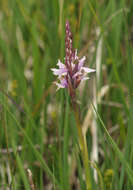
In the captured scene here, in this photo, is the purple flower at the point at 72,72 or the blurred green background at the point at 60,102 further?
the blurred green background at the point at 60,102

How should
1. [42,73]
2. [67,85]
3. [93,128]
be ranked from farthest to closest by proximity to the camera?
[42,73] < [93,128] < [67,85]

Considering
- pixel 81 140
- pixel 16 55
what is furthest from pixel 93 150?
pixel 16 55

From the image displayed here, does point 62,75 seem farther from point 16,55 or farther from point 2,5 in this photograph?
point 2,5

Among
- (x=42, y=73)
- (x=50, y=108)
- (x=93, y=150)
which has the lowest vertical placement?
(x=93, y=150)

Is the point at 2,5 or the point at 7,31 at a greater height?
the point at 2,5

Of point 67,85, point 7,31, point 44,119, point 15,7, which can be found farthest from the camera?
point 7,31

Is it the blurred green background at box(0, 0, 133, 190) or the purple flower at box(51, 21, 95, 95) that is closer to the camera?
the purple flower at box(51, 21, 95, 95)

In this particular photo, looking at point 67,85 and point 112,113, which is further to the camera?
point 112,113

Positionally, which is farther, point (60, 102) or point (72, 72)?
point (60, 102)
